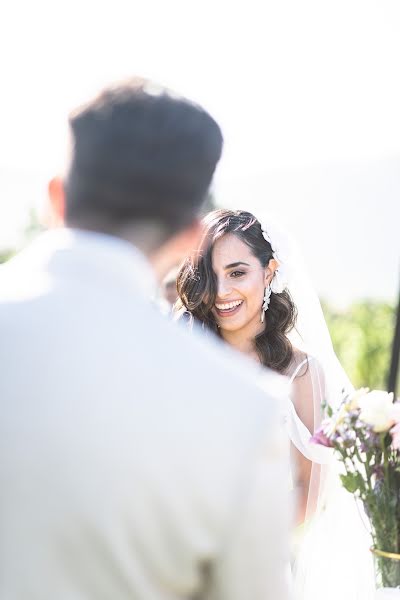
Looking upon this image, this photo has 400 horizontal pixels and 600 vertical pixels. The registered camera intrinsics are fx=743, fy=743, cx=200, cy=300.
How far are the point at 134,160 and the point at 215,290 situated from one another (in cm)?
279

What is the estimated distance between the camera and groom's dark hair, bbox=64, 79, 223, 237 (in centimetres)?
121

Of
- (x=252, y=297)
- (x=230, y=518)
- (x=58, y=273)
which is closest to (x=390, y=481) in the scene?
(x=230, y=518)

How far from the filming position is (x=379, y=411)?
2127mm

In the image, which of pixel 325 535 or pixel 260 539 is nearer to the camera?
pixel 260 539

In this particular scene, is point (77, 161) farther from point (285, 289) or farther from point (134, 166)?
point (285, 289)

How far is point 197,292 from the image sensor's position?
159 inches

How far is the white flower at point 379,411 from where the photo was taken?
6.97 ft

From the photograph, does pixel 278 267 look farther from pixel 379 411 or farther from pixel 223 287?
pixel 379 411

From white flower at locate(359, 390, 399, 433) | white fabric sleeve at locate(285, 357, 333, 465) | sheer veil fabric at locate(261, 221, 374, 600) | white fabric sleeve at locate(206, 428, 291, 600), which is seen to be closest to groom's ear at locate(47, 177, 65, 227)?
white fabric sleeve at locate(206, 428, 291, 600)

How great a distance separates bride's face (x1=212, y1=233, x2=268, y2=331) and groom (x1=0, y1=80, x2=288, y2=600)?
276cm

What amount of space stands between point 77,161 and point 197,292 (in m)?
2.83

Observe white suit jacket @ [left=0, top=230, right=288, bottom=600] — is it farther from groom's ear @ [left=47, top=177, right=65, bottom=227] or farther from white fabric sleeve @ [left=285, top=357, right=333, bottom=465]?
white fabric sleeve @ [left=285, top=357, right=333, bottom=465]

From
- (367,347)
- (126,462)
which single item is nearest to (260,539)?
(126,462)

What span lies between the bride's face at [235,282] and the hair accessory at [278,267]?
0.28 ft
